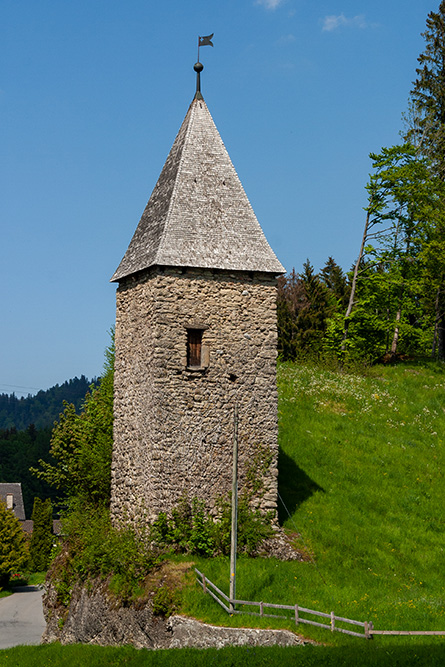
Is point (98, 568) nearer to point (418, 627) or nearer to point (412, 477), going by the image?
point (418, 627)

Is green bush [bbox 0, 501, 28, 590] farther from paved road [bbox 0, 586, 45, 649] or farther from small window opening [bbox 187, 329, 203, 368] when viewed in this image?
small window opening [bbox 187, 329, 203, 368]

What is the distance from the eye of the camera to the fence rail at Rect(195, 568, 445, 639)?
1692cm

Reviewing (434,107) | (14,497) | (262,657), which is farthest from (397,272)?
(14,497)

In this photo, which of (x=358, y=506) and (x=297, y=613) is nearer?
(x=297, y=613)

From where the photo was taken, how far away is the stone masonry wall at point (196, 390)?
21.7 m

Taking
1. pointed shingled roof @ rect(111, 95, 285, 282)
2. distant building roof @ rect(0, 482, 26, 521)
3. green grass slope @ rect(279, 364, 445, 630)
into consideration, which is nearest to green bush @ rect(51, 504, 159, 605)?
green grass slope @ rect(279, 364, 445, 630)

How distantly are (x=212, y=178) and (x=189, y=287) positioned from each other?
4220 millimetres

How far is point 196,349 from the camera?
73.7 feet

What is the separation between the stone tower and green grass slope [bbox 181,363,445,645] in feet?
9.04

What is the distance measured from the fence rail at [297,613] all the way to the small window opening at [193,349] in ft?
20.5

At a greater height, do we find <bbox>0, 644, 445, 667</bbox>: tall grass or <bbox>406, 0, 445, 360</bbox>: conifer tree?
<bbox>406, 0, 445, 360</bbox>: conifer tree

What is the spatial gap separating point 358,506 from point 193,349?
8.55 meters

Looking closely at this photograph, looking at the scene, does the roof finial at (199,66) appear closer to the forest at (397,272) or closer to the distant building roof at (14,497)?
the forest at (397,272)

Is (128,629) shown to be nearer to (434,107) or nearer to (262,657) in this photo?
(262,657)
